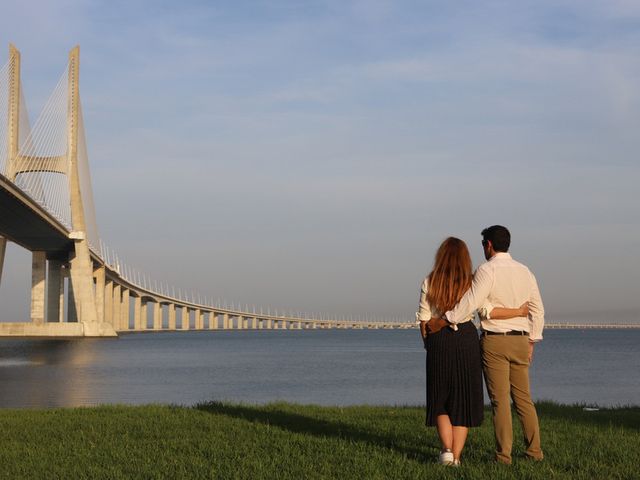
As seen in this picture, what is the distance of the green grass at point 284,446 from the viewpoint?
281 inches

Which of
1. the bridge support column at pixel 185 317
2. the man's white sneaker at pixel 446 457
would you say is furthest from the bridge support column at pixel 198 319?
the man's white sneaker at pixel 446 457

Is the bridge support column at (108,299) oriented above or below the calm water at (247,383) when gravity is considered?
above

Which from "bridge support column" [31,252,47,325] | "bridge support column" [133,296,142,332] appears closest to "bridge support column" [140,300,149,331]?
"bridge support column" [133,296,142,332]

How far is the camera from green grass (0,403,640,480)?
714 centimetres

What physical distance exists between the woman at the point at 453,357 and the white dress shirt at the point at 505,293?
0.07m

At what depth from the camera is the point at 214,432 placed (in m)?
9.79

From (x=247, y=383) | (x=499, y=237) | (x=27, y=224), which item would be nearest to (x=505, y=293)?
(x=499, y=237)

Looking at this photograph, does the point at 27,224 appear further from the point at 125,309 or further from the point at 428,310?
the point at 125,309

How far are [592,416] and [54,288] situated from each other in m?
79.3

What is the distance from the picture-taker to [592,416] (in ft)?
39.0

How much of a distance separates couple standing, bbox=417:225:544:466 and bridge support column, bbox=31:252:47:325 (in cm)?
7156

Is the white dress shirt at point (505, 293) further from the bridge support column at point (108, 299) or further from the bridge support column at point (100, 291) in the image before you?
the bridge support column at point (108, 299)

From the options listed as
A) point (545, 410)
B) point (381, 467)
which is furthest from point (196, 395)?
point (381, 467)

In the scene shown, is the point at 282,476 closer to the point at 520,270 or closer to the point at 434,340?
the point at 434,340
